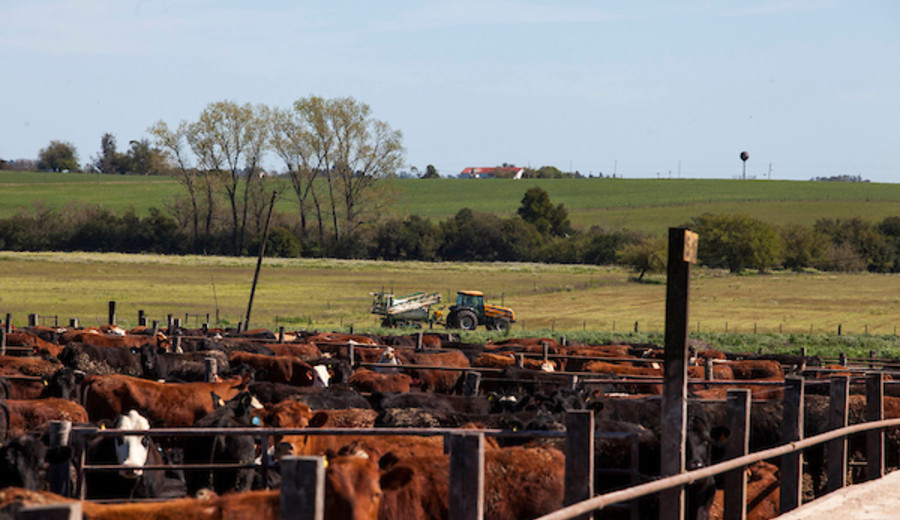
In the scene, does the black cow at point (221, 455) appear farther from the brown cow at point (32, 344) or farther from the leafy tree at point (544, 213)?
the leafy tree at point (544, 213)

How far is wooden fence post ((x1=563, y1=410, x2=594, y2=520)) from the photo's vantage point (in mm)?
5934

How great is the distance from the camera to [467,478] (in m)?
5.35

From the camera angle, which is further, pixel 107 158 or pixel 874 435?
pixel 107 158

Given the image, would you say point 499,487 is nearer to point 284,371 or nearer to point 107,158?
point 284,371

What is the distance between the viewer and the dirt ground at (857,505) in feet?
24.6

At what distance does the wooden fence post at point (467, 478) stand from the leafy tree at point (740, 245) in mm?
78304

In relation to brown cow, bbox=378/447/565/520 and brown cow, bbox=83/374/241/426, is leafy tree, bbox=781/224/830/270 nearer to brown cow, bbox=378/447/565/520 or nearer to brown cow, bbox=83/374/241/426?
brown cow, bbox=83/374/241/426

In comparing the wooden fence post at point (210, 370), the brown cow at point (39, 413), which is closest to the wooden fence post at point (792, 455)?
the brown cow at point (39, 413)

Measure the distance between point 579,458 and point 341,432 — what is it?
187 cm

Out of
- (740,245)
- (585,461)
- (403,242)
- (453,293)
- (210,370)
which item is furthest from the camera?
(403,242)

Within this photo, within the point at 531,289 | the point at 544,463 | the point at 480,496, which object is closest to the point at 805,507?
the point at 544,463

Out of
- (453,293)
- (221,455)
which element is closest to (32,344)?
(221,455)

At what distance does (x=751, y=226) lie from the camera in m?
82.4

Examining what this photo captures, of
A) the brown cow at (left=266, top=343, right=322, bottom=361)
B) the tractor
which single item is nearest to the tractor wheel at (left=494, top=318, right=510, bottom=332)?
the tractor
